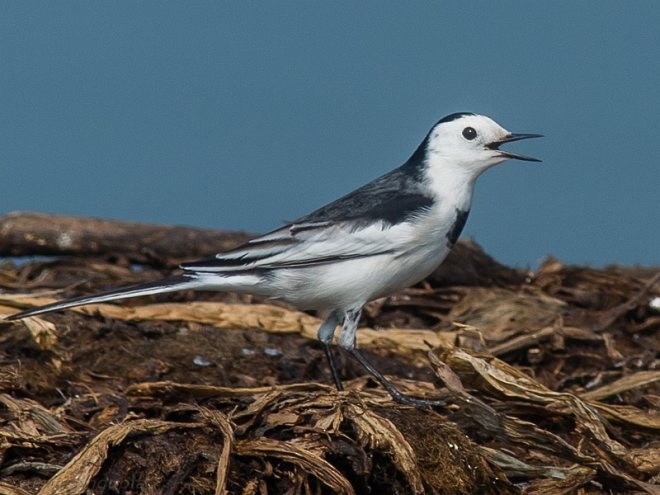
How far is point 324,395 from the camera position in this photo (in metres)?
5.82

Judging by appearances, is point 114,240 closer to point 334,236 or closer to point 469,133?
A: point 334,236

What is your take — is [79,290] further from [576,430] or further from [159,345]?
[576,430]

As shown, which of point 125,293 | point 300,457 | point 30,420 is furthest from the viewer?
point 125,293

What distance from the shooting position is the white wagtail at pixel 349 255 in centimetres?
704

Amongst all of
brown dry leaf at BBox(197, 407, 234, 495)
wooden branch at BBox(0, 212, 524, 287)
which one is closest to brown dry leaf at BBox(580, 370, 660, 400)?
brown dry leaf at BBox(197, 407, 234, 495)

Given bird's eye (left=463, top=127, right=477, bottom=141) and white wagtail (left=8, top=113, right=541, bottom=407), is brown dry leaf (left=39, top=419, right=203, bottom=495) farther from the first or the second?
bird's eye (left=463, top=127, right=477, bottom=141)

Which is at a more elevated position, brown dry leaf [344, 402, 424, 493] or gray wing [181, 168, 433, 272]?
gray wing [181, 168, 433, 272]

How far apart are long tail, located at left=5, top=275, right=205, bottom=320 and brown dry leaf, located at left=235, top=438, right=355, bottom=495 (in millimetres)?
1550

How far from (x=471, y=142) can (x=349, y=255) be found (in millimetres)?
1094

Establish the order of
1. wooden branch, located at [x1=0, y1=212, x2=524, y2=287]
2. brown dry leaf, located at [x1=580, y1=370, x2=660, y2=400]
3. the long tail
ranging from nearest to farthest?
the long tail
brown dry leaf, located at [x1=580, y1=370, x2=660, y2=400]
wooden branch, located at [x1=0, y1=212, x2=524, y2=287]

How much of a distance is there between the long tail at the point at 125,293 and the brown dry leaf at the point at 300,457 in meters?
1.55

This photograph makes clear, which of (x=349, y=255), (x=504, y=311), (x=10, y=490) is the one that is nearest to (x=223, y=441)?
(x=10, y=490)

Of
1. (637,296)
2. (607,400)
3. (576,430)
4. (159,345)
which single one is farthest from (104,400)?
(637,296)

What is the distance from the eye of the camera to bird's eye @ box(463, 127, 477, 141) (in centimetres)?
763
